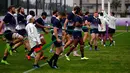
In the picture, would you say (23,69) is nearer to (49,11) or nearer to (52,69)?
(52,69)

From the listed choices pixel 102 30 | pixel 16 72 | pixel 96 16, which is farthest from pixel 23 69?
pixel 102 30

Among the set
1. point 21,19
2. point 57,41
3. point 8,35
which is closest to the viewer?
point 57,41

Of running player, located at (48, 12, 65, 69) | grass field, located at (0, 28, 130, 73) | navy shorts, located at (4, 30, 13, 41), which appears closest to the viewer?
grass field, located at (0, 28, 130, 73)

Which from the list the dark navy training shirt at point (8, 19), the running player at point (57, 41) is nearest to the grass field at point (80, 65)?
the running player at point (57, 41)


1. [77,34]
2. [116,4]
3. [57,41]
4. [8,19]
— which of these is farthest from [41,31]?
[116,4]

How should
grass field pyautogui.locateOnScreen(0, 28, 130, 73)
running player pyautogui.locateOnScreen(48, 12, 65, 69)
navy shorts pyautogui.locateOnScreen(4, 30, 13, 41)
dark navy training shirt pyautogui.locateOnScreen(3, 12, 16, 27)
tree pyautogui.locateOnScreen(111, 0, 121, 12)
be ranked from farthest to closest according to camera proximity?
tree pyautogui.locateOnScreen(111, 0, 121, 12) → navy shorts pyautogui.locateOnScreen(4, 30, 13, 41) → dark navy training shirt pyautogui.locateOnScreen(3, 12, 16, 27) → running player pyautogui.locateOnScreen(48, 12, 65, 69) → grass field pyautogui.locateOnScreen(0, 28, 130, 73)

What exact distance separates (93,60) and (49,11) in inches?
1451

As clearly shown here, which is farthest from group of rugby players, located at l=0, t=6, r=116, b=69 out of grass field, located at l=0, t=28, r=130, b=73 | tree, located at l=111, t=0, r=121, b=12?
tree, located at l=111, t=0, r=121, b=12

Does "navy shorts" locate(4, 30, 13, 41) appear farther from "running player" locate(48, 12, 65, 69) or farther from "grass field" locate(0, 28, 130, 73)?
"running player" locate(48, 12, 65, 69)

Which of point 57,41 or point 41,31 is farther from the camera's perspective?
point 41,31

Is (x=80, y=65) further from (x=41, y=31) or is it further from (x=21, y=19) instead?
(x=21, y=19)

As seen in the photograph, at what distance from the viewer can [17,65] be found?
47.5ft

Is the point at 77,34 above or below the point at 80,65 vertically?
above

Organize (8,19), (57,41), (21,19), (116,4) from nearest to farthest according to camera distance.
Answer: (57,41) → (8,19) → (21,19) → (116,4)
